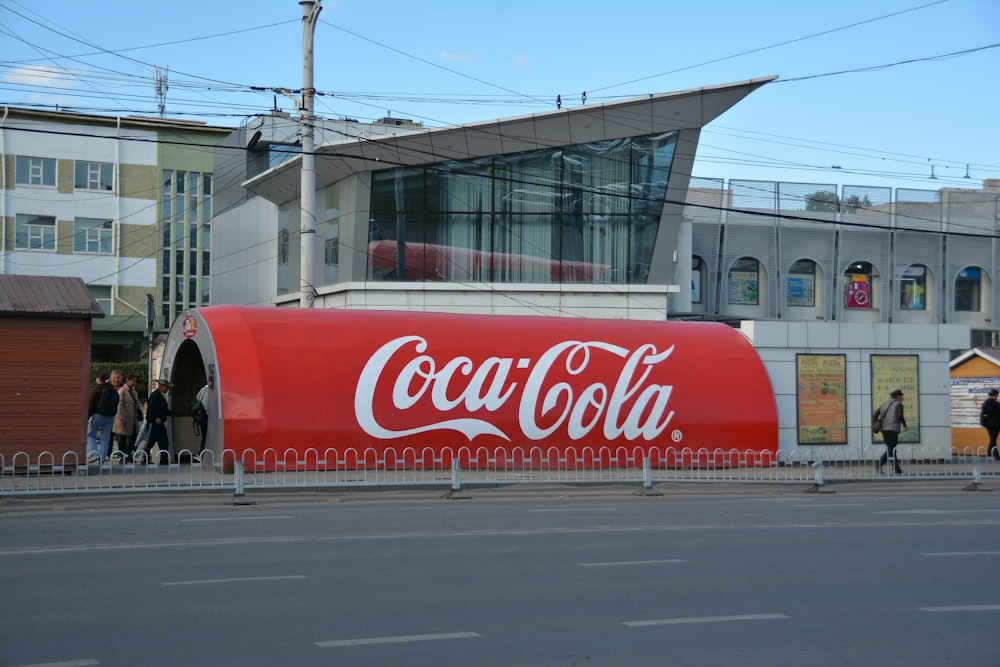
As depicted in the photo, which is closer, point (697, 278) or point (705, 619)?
point (705, 619)

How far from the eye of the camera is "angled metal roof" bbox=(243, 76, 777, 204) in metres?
32.8

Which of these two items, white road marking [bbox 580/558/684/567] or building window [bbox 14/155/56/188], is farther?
building window [bbox 14/155/56/188]

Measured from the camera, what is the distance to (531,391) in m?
24.5

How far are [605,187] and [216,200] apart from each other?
95.1 ft

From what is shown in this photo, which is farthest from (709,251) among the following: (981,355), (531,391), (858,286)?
(531,391)

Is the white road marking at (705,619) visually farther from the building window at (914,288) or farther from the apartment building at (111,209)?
the apartment building at (111,209)

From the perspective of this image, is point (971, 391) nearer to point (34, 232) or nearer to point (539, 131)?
point (539, 131)

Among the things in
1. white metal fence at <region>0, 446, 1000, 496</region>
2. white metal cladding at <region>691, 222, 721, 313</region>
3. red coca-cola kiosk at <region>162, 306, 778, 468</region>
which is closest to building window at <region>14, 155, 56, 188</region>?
white metal cladding at <region>691, 222, 721, 313</region>

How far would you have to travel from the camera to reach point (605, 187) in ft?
114

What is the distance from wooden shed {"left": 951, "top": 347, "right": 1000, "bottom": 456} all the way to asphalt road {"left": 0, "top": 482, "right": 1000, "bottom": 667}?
16.0m

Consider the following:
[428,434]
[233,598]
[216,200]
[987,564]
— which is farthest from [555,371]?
[216,200]

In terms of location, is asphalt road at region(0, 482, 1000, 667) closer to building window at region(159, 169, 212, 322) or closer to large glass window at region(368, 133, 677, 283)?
large glass window at region(368, 133, 677, 283)

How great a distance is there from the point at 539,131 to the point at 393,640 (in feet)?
88.5

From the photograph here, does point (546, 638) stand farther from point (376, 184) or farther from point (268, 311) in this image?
point (376, 184)
